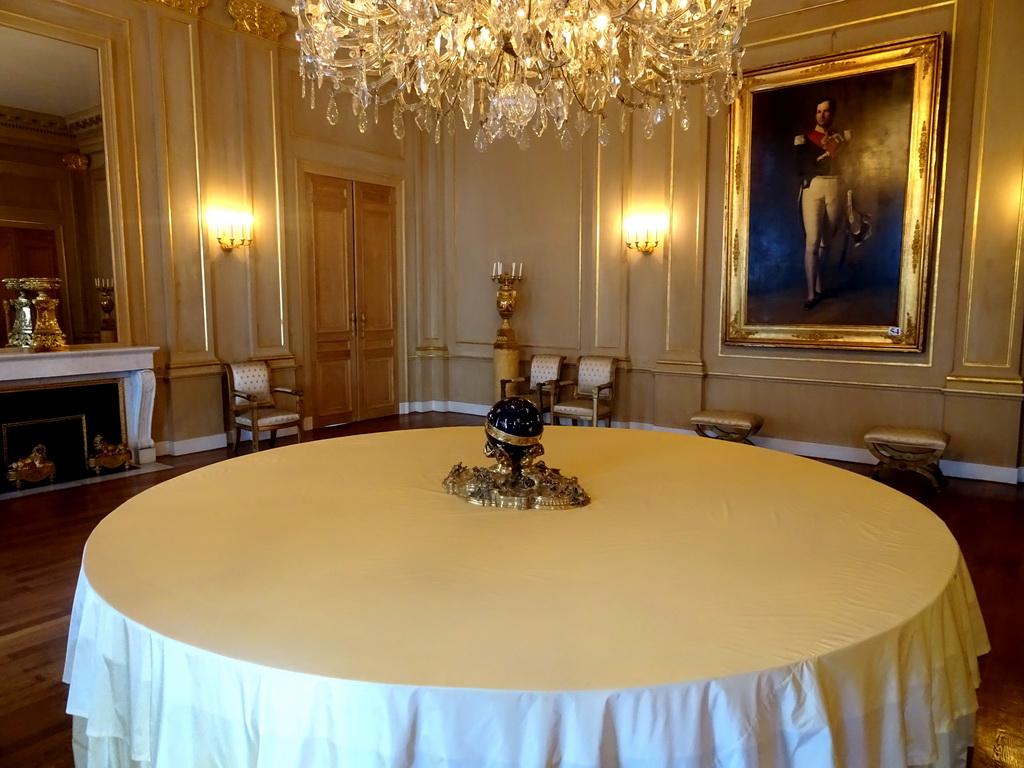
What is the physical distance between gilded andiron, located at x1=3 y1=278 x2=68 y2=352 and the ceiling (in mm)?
1355

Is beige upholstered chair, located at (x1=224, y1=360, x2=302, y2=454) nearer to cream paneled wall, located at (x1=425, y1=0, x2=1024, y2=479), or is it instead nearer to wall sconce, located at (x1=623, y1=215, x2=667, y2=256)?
cream paneled wall, located at (x1=425, y1=0, x2=1024, y2=479)

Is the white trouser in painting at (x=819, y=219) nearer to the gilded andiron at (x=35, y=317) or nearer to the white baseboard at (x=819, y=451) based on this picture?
the white baseboard at (x=819, y=451)

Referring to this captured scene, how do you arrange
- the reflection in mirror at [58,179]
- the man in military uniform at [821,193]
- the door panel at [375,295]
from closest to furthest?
the reflection in mirror at [58,179] < the man in military uniform at [821,193] < the door panel at [375,295]

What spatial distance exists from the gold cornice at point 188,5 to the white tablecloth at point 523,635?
5.20 m

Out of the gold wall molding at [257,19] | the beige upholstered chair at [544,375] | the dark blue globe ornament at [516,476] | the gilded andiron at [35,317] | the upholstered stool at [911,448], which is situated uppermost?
the gold wall molding at [257,19]

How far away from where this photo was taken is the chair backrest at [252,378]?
5.92 m

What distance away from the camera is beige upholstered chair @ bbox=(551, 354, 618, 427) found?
615 cm

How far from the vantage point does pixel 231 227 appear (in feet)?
19.9

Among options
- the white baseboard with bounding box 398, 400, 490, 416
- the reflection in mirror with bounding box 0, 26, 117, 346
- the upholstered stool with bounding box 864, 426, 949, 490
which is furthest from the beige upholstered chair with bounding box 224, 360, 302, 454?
the upholstered stool with bounding box 864, 426, 949, 490

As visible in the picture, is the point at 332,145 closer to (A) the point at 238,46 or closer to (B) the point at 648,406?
(A) the point at 238,46

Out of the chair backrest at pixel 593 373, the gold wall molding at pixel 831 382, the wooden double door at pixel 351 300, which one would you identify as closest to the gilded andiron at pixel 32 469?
the wooden double door at pixel 351 300

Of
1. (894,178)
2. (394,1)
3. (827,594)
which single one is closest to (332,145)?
(394,1)

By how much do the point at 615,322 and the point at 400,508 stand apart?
5148 mm

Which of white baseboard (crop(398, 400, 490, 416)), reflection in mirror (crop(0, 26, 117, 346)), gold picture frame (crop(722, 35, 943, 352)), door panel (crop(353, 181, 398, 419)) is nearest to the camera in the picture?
reflection in mirror (crop(0, 26, 117, 346))
